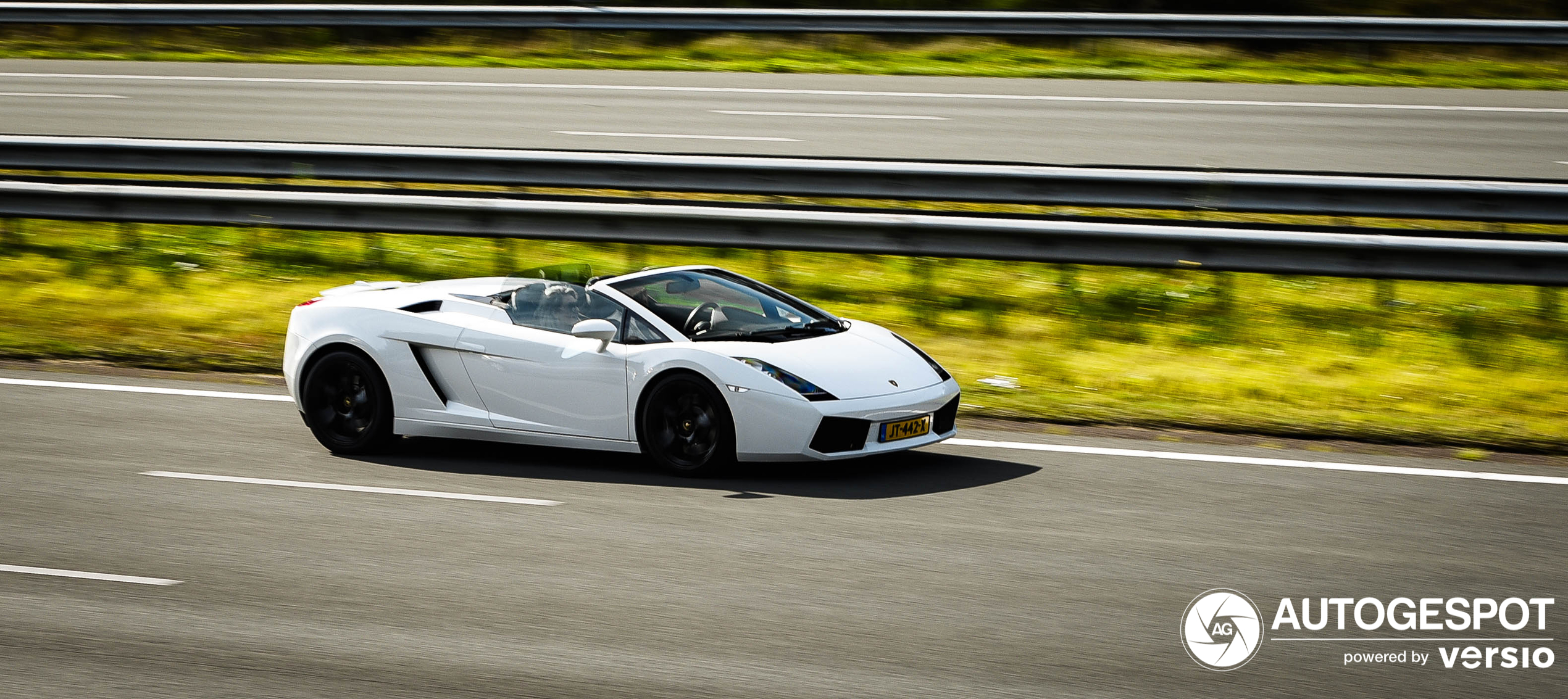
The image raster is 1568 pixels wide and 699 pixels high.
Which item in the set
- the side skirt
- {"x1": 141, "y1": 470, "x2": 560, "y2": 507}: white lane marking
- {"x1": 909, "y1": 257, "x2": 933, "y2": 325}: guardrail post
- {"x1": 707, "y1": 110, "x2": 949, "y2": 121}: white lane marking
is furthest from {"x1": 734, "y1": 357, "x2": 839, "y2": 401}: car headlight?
{"x1": 707, "y1": 110, "x2": 949, "y2": 121}: white lane marking

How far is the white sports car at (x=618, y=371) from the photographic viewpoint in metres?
7.54

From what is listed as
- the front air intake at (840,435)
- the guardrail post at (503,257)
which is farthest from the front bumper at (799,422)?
the guardrail post at (503,257)

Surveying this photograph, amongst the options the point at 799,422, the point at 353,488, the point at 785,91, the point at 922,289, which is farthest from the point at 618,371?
the point at 785,91

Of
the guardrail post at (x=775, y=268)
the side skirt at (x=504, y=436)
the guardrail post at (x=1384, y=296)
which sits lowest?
the side skirt at (x=504, y=436)

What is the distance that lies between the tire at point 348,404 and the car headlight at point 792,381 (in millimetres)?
2131

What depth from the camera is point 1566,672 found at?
16.6ft

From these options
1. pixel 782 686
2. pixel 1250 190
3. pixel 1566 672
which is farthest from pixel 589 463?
pixel 1250 190

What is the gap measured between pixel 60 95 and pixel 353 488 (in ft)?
46.7

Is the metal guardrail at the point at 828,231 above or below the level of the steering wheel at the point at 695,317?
above

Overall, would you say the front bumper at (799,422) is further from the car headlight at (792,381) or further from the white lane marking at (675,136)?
the white lane marking at (675,136)

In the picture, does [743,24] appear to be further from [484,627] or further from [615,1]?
[484,627]

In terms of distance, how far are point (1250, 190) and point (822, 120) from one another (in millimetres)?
6288

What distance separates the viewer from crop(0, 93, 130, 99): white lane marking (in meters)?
19.3

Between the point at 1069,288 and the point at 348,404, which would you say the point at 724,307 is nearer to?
the point at 348,404
